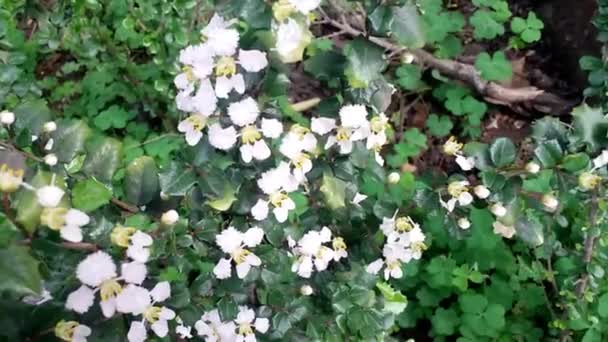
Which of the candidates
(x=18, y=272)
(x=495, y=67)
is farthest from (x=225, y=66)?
(x=495, y=67)

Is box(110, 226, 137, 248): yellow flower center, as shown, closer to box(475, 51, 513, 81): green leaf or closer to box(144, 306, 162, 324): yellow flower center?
box(144, 306, 162, 324): yellow flower center

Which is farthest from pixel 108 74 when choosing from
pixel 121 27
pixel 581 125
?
pixel 581 125

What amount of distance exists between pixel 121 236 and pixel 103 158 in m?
0.22

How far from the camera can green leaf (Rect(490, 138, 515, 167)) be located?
4.96ft

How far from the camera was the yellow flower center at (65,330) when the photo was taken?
111 centimetres

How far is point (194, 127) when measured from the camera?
1339 mm

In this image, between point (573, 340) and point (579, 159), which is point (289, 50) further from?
point (573, 340)

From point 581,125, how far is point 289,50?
709 mm

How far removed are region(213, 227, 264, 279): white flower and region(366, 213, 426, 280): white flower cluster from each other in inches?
12.5

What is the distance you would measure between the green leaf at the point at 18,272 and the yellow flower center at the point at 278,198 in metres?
0.55

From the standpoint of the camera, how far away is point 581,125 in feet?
5.07

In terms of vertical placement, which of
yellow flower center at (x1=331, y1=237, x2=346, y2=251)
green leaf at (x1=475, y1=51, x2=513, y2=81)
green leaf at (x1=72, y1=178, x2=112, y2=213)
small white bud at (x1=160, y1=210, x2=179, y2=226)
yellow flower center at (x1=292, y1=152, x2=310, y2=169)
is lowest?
green leaf at (x1=475, y1=51, x2=513, y2=81)

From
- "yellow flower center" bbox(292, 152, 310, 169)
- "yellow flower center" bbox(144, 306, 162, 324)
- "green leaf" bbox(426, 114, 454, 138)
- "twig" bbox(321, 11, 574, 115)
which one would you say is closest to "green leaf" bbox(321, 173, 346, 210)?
"yellow flower center" bbox(292, 152, 310, 169)

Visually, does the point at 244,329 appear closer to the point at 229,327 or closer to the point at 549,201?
the point at 229,327
